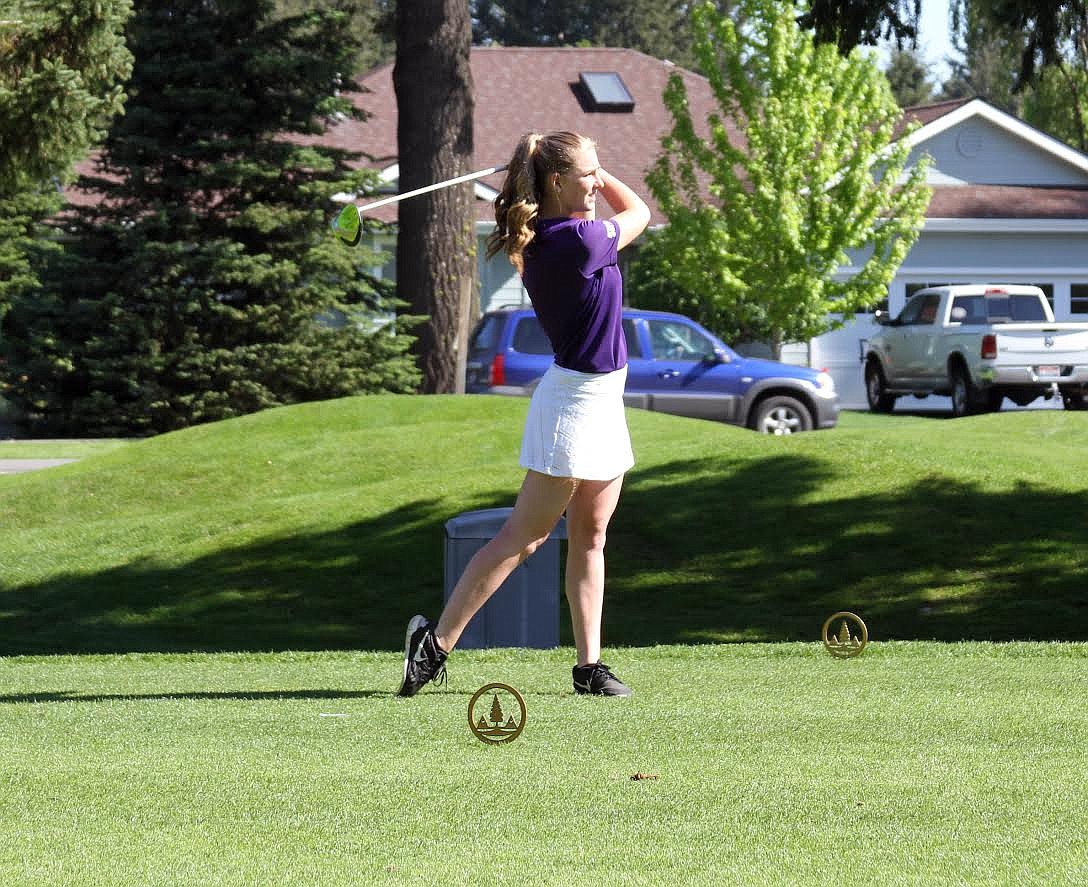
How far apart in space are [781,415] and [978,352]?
4.41 m

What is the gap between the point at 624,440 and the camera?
6074 millimetres

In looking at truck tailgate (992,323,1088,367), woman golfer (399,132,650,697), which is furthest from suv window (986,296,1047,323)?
woman golfer (399,132,650,697)

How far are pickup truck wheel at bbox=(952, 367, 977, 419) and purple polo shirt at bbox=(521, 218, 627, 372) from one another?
796 inches

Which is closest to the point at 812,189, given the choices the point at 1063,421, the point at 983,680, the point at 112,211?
the point at 112,211

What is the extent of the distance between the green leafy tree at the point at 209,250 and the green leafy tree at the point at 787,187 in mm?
7337

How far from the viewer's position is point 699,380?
21.8 meters

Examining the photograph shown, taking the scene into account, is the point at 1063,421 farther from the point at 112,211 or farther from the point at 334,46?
the point at 112,211

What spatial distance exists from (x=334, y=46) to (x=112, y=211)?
165 inches

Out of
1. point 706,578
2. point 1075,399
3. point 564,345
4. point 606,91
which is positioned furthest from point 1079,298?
point 564,345

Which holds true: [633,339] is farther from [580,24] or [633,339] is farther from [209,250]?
[580,24]

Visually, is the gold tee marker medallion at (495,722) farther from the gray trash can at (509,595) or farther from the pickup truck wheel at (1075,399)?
the pickup truck wheel at (1075,399)

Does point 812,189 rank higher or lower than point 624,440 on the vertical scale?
higher

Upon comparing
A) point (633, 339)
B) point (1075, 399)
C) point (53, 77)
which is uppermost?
point (53, 77)

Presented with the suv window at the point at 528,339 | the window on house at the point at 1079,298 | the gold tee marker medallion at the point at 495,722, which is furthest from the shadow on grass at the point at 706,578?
the window on house at the point at 1079,298
